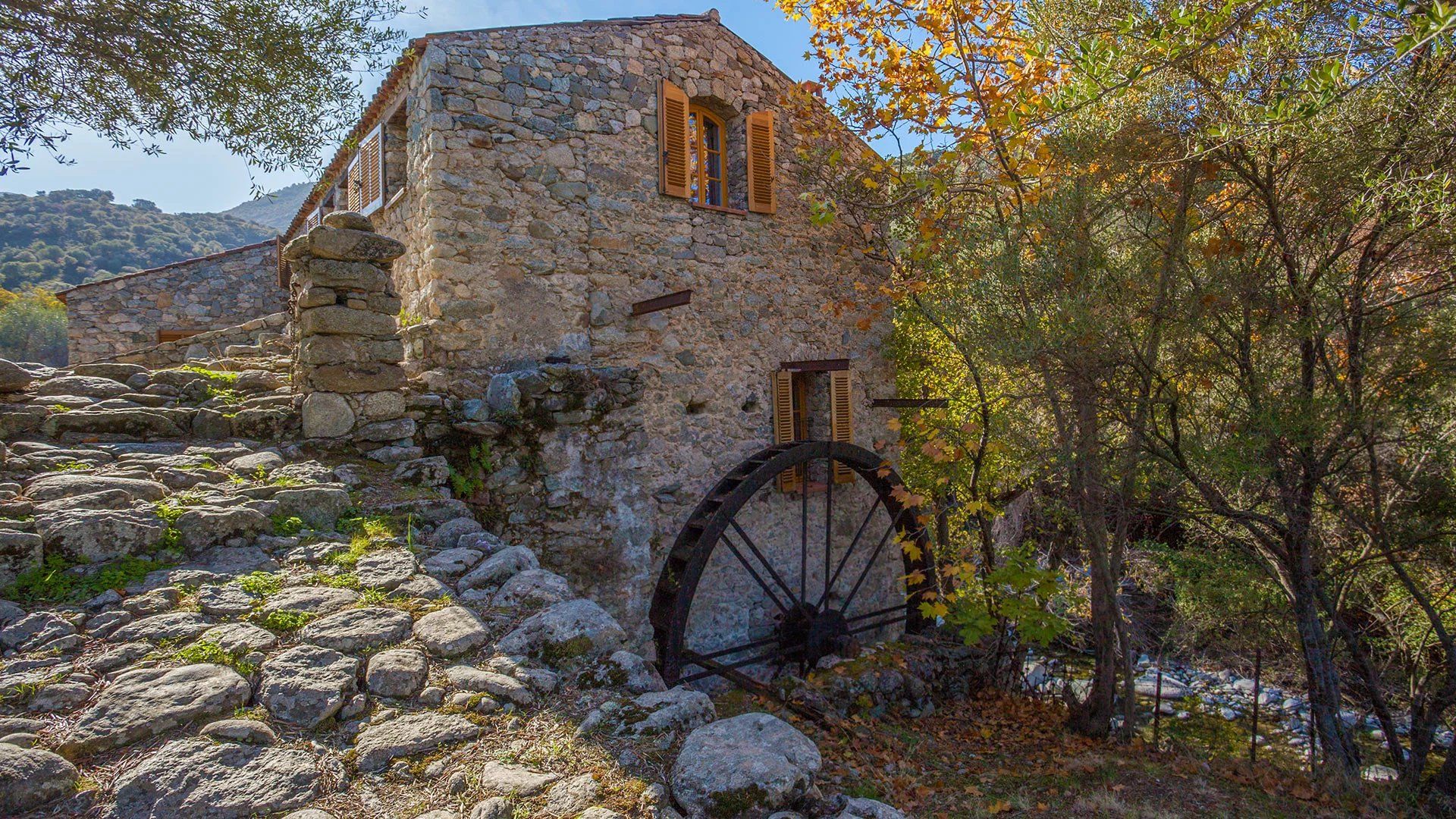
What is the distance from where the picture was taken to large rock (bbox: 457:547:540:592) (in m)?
3.19

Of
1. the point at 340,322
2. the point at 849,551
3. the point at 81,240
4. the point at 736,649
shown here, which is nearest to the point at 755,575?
the point at 736,649

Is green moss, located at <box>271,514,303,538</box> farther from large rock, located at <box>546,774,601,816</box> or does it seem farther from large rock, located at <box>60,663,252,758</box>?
large rock, located at <box>546,774,601,816</box>

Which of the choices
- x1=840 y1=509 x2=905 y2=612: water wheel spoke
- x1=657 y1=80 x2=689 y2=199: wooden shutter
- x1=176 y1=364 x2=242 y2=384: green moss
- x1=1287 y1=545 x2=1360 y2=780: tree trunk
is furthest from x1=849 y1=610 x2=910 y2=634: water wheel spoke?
x1=176 y1=364 x2=242 y2=384: green moss

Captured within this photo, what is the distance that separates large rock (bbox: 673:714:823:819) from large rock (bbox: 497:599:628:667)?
0.63 m

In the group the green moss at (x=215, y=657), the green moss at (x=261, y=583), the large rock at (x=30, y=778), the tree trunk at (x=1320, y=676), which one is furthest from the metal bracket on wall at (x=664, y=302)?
the large rock at (x=30, y=778)

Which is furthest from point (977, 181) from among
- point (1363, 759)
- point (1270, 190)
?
point (1363, 759)

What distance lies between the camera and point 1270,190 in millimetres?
4645

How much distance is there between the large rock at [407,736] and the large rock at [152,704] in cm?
42

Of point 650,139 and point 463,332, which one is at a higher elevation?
point 650,139

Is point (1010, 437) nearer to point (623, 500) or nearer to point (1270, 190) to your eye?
point (1270, 190)

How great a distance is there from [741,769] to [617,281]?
4919 millimetres

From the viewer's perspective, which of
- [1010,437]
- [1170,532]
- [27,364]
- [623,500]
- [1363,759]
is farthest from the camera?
[1170,532]

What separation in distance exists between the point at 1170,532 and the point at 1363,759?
3150mm

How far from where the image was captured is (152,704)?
206 cm
